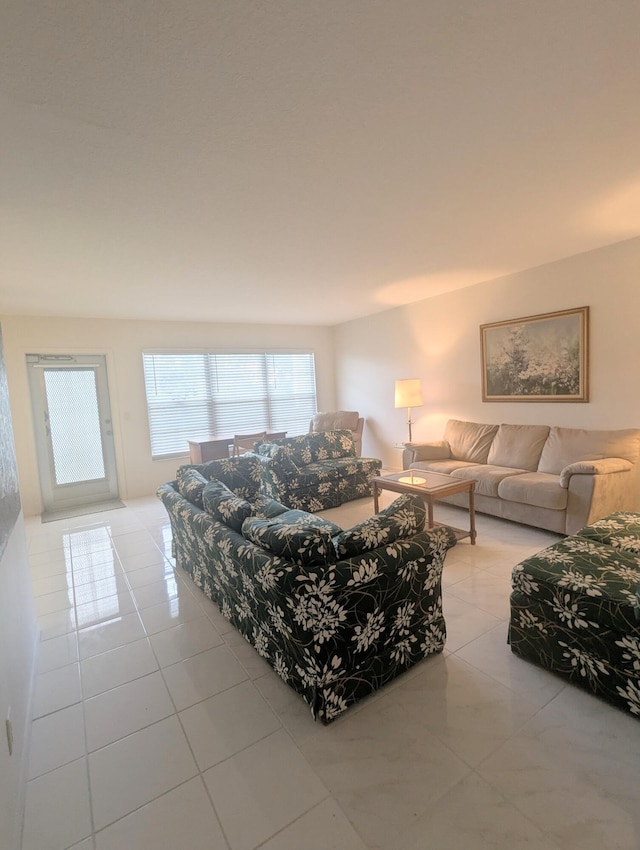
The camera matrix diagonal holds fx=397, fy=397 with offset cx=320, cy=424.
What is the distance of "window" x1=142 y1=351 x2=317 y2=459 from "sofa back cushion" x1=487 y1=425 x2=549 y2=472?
3.57 m

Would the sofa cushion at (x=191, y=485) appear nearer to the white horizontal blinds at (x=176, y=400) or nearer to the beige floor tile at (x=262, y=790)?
the beige floor tile at (x=262, y=790)

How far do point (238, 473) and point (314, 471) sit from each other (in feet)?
3.81

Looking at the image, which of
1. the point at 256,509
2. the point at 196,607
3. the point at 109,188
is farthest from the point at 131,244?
the point at 196,607

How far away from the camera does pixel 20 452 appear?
487cm

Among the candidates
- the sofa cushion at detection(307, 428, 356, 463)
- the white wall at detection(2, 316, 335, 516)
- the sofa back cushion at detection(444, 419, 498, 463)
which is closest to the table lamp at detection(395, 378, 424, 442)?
the sofa back cushion at detection(444, 419, 498, 463)

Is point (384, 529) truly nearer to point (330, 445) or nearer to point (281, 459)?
point (281, 459)

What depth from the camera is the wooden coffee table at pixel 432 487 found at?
10.9 ft

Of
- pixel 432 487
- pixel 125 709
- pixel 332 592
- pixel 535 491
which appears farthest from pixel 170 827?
pixel 535 491

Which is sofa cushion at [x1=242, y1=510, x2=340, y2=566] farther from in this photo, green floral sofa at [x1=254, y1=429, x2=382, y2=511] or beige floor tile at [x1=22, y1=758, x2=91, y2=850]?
green floral sofa at [x1=254, y1=429, x2=382, y2=511]

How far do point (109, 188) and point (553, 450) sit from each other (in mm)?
4136

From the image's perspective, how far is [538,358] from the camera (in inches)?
167

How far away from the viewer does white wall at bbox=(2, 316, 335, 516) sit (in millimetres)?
4832

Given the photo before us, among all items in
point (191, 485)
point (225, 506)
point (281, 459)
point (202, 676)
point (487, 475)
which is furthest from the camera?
point (281, 459)

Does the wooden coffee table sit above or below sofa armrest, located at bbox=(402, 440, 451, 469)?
below
